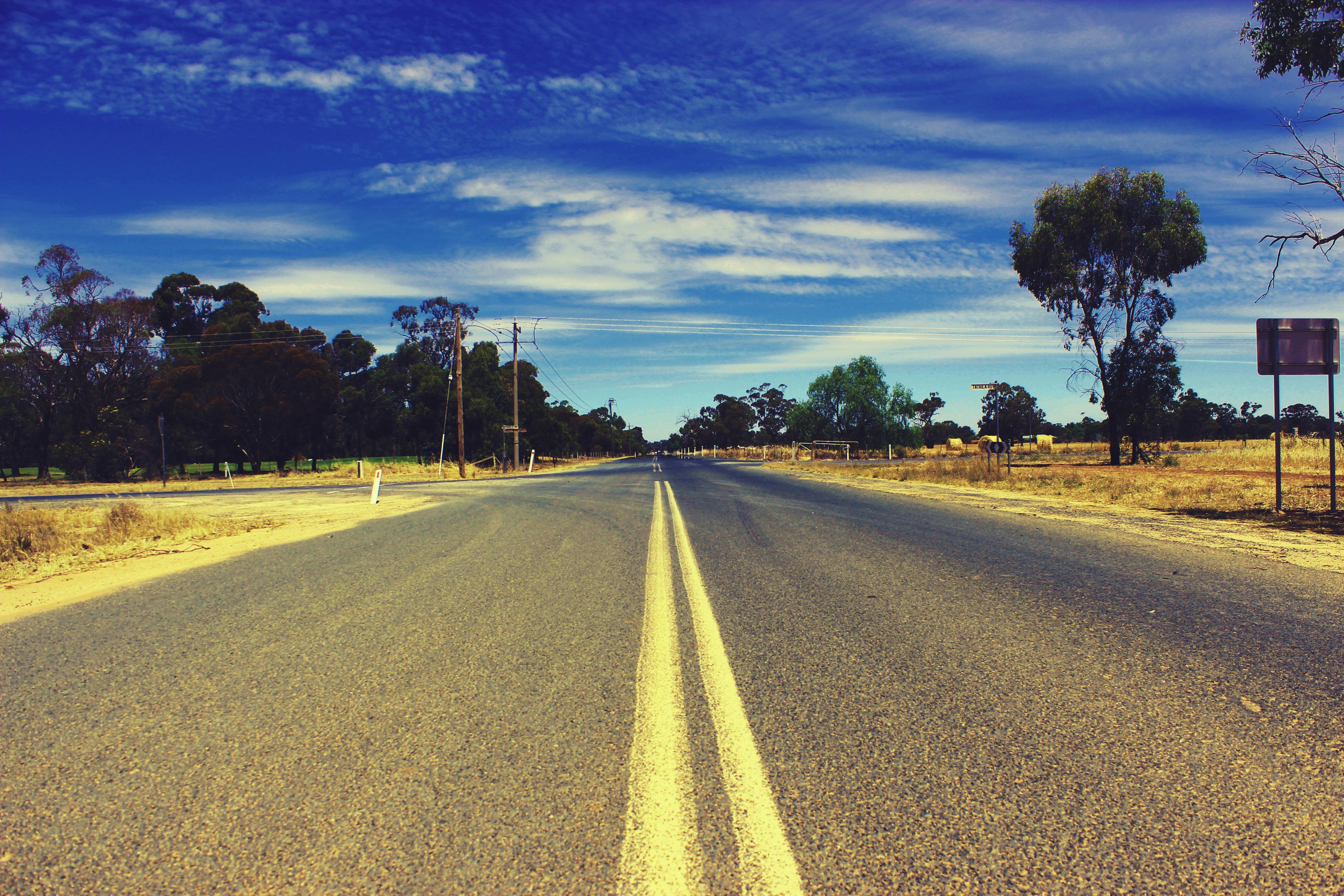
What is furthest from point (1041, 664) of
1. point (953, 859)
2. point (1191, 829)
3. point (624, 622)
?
point (624, 622)

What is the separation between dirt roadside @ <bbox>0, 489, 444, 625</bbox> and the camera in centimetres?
701

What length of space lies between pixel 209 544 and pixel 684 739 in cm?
1030

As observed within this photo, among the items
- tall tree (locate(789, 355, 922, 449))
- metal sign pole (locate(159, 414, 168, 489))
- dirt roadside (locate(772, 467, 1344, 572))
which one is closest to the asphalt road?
dirt roadside (locate(772, 467, 1344, 572))

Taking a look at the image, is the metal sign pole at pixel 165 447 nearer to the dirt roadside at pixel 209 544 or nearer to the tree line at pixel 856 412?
the dirt roadside at pixel 209 544

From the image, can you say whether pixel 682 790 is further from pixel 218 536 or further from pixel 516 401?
pixel 516 401

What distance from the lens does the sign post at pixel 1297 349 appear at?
40.9 ft

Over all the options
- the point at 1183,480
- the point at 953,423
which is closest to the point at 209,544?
the point at 1183,480

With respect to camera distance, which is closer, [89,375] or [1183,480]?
[1183,480]

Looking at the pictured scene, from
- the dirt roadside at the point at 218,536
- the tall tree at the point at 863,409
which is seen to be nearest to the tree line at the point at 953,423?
the tall tree at the point at 863,409

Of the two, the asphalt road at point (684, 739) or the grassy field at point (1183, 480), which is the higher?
the grassy field at point (1183, 480)

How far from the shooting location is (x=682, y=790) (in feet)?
8.68

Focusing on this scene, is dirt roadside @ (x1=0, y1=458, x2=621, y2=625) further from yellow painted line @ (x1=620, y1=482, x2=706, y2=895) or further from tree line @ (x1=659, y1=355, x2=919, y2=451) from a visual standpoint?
tree line @ (x1=659, y1=355, x2=919, y2=451)

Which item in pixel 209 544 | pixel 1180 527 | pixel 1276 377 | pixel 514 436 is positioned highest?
pixel 514 436

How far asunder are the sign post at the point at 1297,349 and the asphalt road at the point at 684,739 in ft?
25.1
